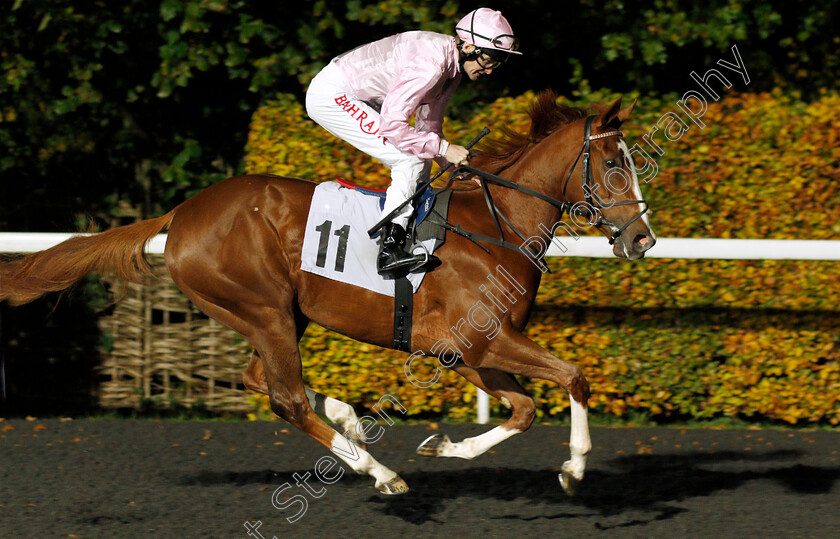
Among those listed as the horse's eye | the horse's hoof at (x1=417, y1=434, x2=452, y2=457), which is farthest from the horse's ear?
the horse's hoof at (x1=417, y1=434, x2=452, y2=457)

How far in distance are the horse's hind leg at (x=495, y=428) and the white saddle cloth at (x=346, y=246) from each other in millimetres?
554

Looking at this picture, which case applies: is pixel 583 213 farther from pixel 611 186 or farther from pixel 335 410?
pixel 335 410

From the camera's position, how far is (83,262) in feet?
15.3

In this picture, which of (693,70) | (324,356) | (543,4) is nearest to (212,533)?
(324,356)

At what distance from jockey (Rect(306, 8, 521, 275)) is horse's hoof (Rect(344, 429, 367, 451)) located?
76 cm

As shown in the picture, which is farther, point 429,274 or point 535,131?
point 535,131

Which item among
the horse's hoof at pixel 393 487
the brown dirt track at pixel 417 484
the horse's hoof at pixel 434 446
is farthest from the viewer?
the horse's hoof at pixel 434 446

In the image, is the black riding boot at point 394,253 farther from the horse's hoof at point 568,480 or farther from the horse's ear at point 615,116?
the horse's hoof at point 568,480

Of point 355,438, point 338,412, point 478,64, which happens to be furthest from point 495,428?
point 478,64

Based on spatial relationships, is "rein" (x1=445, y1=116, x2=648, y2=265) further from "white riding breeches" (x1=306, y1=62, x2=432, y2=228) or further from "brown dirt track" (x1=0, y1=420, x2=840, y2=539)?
"brown dirt track" (x1=0, y1=420, x2=840, y2=539)

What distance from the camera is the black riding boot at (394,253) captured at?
4.21 m

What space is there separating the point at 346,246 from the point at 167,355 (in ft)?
7.83

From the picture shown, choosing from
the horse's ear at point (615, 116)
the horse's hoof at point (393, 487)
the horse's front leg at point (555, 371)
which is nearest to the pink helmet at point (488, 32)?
the horse's ear at point (615, 116)

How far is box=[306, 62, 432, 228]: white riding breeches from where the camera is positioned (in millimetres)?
4227
